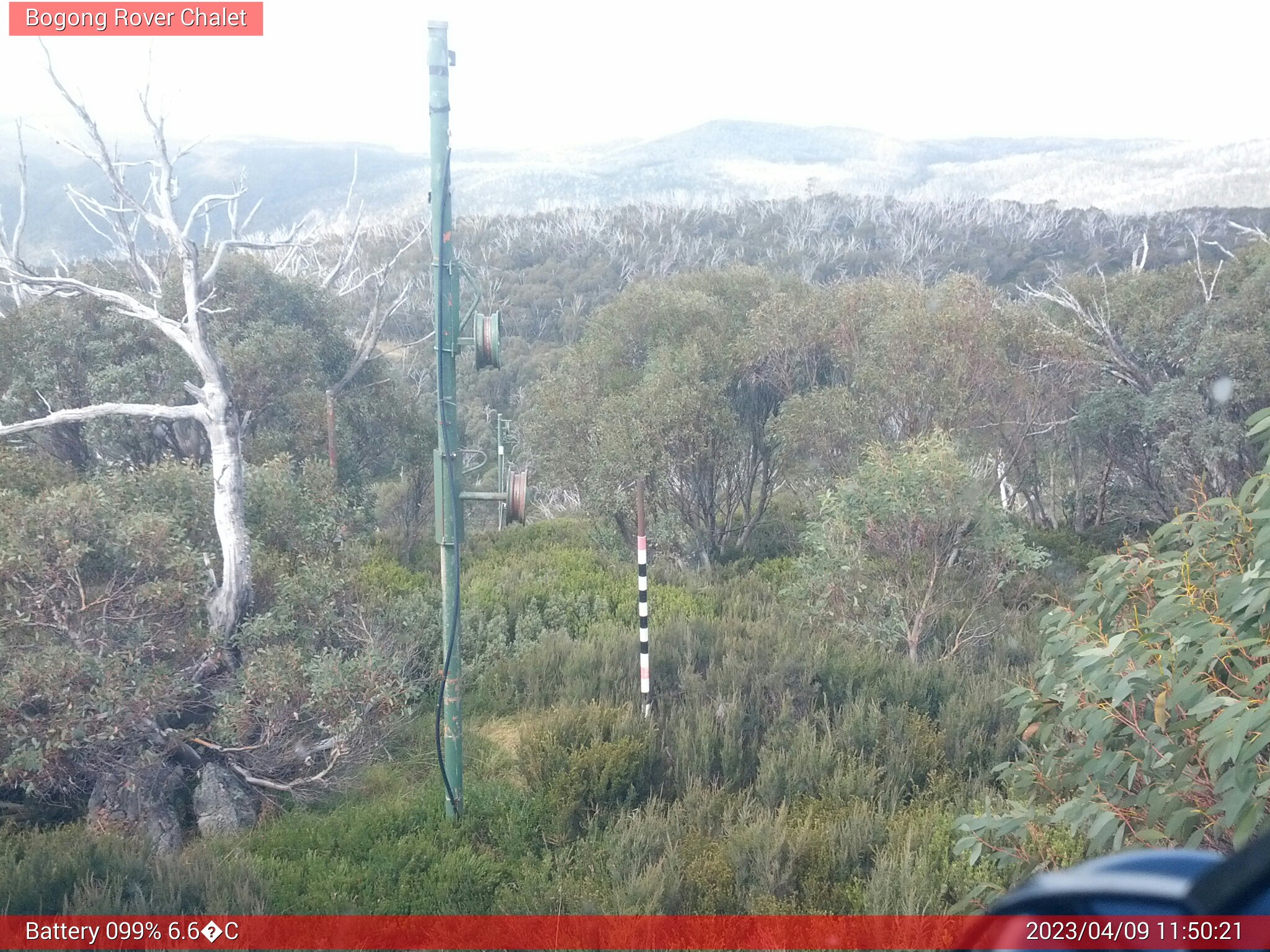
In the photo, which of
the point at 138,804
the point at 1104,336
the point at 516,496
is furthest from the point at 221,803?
the point at 1104,336

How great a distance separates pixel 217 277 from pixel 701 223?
44585 millimetres

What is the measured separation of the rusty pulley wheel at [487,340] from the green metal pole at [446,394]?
0.54 ft

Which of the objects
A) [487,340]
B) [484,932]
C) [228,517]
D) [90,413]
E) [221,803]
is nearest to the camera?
[484,932]

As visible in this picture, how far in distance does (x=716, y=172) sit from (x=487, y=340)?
104 m

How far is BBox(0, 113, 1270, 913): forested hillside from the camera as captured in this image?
4.43 m

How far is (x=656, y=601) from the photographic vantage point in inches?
453

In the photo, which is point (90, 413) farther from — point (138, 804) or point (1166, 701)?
point (1166, 701)

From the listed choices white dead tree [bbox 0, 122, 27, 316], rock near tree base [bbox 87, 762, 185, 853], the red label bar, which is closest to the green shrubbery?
the red label bar

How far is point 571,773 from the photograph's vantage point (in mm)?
6188

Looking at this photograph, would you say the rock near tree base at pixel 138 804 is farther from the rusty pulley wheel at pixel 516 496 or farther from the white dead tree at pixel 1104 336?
the white dead tree at pixel 1104 336

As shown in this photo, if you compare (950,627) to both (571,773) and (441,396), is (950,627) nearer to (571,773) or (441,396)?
(571,773)

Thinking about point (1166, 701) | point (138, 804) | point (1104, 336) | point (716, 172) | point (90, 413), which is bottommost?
point (138, 804)

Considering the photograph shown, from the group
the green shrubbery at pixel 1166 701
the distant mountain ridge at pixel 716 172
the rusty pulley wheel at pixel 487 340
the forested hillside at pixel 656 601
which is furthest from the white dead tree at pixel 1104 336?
the distant mountain ridge at pixel 716 172

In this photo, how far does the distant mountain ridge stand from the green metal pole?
54137 millimetres
